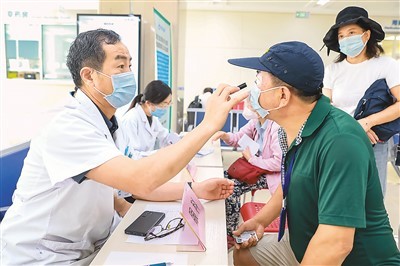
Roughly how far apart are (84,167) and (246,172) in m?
1.48

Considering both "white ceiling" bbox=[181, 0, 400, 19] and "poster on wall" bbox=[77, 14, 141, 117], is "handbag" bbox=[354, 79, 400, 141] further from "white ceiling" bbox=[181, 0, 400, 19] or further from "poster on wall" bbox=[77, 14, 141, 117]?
"white ceiling" bbox=[181, 0, 400, 19]

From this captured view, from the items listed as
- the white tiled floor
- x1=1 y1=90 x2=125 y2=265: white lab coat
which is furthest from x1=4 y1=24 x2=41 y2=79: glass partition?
x1=1 y1=90 x2=125 y2=265: white lab coat

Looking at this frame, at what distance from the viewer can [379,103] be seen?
1.87 m

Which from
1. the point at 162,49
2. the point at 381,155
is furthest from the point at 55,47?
the point at 381,155

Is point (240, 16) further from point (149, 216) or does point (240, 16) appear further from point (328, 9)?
point (149, 216)

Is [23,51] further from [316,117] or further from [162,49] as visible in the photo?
[316,117]

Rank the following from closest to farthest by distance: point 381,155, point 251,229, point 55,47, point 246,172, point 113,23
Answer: point 251,229 < point 381,155 < point 246,172 < point 113,23 < point 55,47

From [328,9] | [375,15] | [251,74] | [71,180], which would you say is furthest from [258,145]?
[375,15]

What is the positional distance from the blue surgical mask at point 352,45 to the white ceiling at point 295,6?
587 cm

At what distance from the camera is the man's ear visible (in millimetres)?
1286

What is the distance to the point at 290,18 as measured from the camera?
8.57 m

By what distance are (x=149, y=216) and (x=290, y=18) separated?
8.37 meters

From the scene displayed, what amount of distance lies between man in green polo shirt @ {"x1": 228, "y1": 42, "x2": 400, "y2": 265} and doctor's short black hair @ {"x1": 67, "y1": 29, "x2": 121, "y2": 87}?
524 millimetres

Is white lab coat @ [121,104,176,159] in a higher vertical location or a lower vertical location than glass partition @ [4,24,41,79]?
lower
